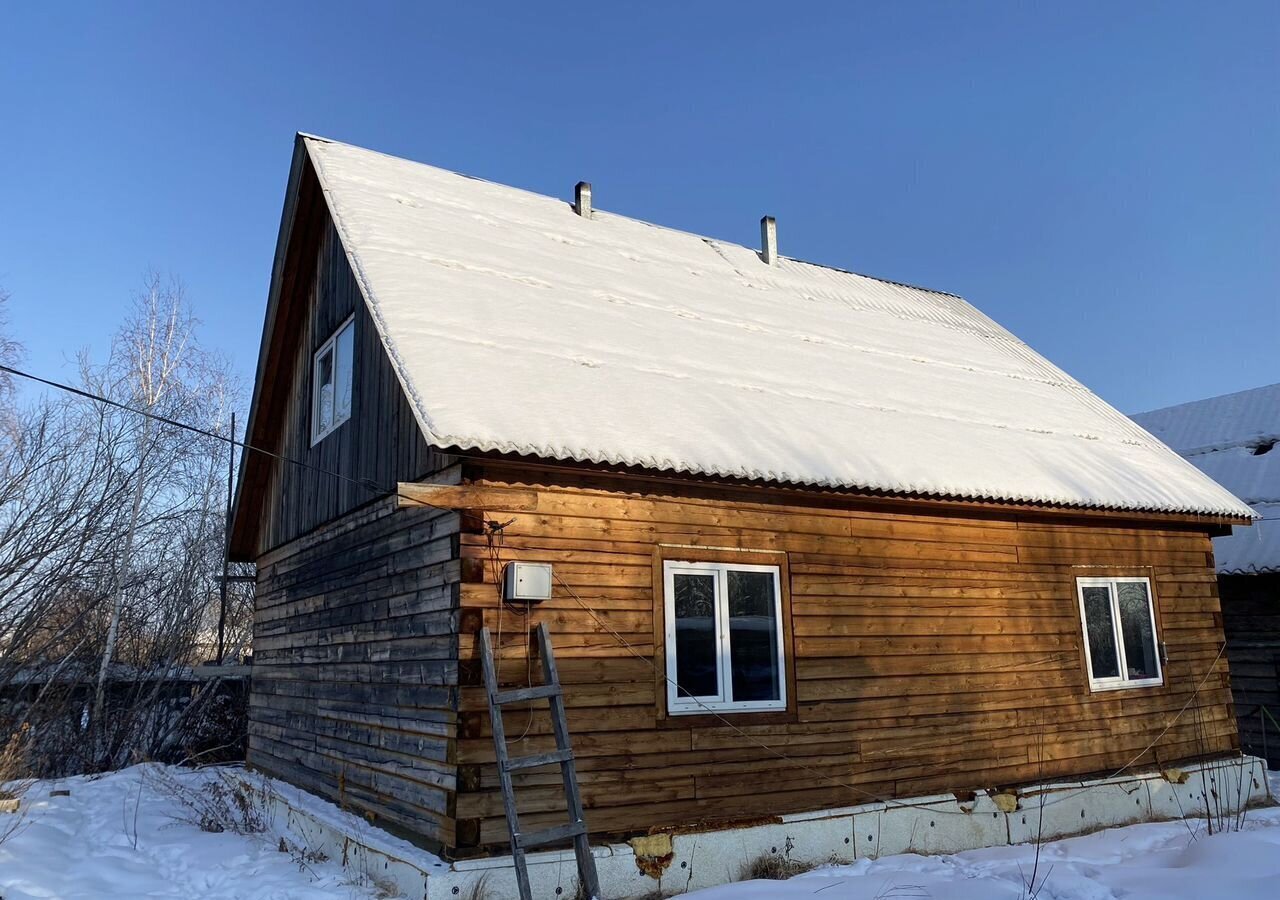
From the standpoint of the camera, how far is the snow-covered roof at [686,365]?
24.8 ft

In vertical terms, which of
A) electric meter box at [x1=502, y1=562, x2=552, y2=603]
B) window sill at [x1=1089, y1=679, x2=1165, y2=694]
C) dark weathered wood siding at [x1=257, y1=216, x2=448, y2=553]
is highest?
dark weathered wood siding at [x1=257, y1=216, x2=448, y2=553]

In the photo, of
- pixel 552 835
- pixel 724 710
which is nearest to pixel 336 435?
pixel 724 710

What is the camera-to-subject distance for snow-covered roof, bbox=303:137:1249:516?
755 cm

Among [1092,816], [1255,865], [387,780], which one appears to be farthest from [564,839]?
[1092,816]

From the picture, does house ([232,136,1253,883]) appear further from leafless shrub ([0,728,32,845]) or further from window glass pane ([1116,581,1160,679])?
leafless shrub ([0,728,32,845])

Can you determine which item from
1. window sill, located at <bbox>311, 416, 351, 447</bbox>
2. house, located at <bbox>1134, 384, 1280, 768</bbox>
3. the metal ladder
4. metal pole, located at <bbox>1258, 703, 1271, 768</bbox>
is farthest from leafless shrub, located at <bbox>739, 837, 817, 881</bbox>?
metal pole, located at <bbox>1258, 703, 1271, 768</bbox>

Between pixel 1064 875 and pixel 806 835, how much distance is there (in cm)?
202

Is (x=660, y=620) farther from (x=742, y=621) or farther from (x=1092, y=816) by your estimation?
(x=1092, y=816)

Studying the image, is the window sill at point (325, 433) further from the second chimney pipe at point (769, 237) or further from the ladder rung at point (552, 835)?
the second chimney pipe at point (769, 237)

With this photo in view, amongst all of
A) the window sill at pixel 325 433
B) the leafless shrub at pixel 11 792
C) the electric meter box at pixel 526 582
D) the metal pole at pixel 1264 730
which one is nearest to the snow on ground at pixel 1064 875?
the electric meter box at pixel 526 582

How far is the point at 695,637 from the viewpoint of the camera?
7781 millimetres

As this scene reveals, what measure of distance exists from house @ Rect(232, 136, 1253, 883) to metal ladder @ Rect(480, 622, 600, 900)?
266 mm

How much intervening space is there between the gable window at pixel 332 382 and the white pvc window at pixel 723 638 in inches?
154

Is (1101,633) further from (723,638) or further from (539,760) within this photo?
(539,760)
